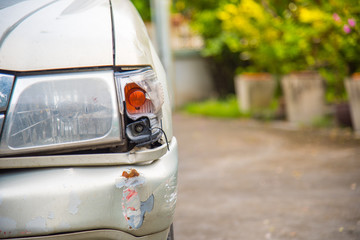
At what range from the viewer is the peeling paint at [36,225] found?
1.66 meters

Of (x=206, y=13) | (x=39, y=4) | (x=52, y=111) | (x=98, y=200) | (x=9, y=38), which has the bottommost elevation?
(x=98, y=200)

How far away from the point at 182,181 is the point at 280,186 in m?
1.00

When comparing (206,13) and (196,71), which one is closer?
(206,13)

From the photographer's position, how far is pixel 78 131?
69.8 inches

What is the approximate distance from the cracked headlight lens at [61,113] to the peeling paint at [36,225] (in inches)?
9.0

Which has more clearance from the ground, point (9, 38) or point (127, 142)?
point (9, 38)

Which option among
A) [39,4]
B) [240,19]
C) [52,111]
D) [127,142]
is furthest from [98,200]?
[240,19]

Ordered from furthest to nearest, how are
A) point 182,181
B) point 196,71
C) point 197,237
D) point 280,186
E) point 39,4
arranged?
point 196,71, point 182,181, point 280,186, point 197,237, point 39,4

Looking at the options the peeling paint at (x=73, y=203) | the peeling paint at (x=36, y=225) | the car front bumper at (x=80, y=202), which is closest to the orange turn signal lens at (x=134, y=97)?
the car front bumper at (x=80, y=202)

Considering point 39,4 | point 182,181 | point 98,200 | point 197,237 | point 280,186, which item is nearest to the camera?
point 98,200

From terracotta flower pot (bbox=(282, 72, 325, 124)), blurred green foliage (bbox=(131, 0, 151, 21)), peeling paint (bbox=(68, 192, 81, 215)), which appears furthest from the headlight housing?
blurred green foliage (bbox=(131, 0, 151, 21))

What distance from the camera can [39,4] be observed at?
1.90 metres

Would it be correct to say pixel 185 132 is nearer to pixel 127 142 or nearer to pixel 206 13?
pixel 206 13

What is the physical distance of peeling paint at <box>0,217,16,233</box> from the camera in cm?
165
